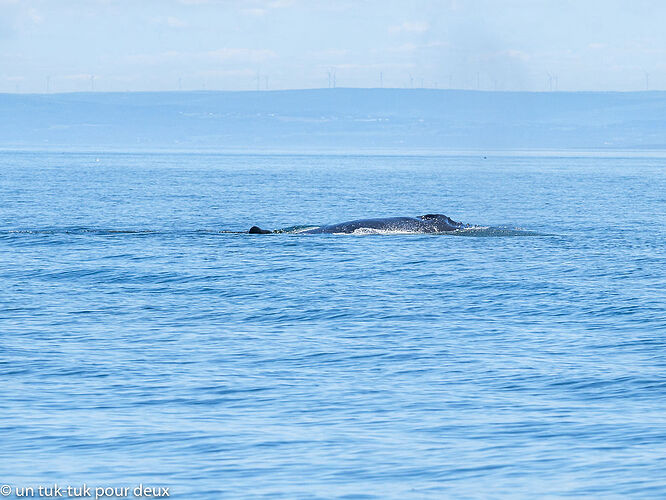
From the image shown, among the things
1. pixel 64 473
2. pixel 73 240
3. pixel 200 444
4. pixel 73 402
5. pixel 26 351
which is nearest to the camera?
pixel 64 473

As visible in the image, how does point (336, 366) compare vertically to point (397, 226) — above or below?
below

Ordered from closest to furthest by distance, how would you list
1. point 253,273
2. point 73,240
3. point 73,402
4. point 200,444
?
point 200,444 → point 73,402 → point 253,273 → point 73,240

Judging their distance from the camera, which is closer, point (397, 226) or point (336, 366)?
point (336, 366)

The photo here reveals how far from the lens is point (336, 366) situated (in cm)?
2131

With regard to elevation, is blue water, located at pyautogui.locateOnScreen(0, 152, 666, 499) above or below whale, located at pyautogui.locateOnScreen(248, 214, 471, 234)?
below

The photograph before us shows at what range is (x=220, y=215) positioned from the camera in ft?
212

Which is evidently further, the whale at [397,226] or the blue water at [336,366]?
the whale at [397,226]

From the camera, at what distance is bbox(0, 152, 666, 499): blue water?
591 inches

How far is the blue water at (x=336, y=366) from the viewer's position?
15023mm

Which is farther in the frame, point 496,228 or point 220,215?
point 220,215

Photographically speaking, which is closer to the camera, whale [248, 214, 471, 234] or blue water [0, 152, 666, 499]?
blue water [0, 152, 666, 499]

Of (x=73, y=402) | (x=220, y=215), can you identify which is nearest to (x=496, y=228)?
(x=220, y=215)

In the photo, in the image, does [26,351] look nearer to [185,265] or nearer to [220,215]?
[185,265]

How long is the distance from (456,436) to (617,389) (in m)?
4.19
